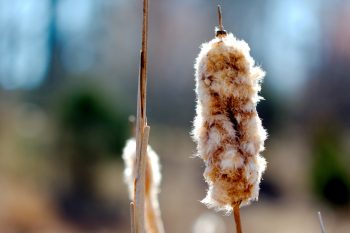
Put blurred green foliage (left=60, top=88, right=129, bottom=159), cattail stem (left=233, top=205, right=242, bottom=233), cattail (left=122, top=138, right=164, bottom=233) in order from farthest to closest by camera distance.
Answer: blurred green foliage (left=60, top=88, right=129, bottom=159) < cattail (left=122, top=138, right=164, bottom=233) < cattail stem (left=233, top=205, right=242, bottom=233)

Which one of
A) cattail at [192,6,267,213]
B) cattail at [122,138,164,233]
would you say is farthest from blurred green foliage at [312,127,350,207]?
cattail at [192,6,267,213]

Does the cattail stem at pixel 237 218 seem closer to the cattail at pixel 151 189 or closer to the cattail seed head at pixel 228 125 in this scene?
the cattail seed head at pixel 228 125

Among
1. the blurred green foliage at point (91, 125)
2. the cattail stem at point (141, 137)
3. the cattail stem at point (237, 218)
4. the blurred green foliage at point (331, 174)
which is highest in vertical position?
the blurred green foliage at point (91, 125)

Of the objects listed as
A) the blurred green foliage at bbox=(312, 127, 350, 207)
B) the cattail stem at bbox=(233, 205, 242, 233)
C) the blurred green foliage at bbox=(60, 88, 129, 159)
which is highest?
the blurred green foliage at bbox=(60, 88, 129, 159)

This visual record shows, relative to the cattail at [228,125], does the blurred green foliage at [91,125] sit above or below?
→ above

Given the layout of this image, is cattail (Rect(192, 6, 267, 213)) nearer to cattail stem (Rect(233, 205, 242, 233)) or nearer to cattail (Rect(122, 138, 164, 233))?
cattail stem (Rect(233, 205, 242, 233))

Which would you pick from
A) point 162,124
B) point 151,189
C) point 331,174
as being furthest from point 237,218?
point 162,124

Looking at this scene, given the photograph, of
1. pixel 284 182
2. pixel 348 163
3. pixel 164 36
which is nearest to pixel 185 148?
pixel 284 182

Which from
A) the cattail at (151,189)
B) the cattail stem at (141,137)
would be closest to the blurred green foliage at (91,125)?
the cattail at (151,189)
